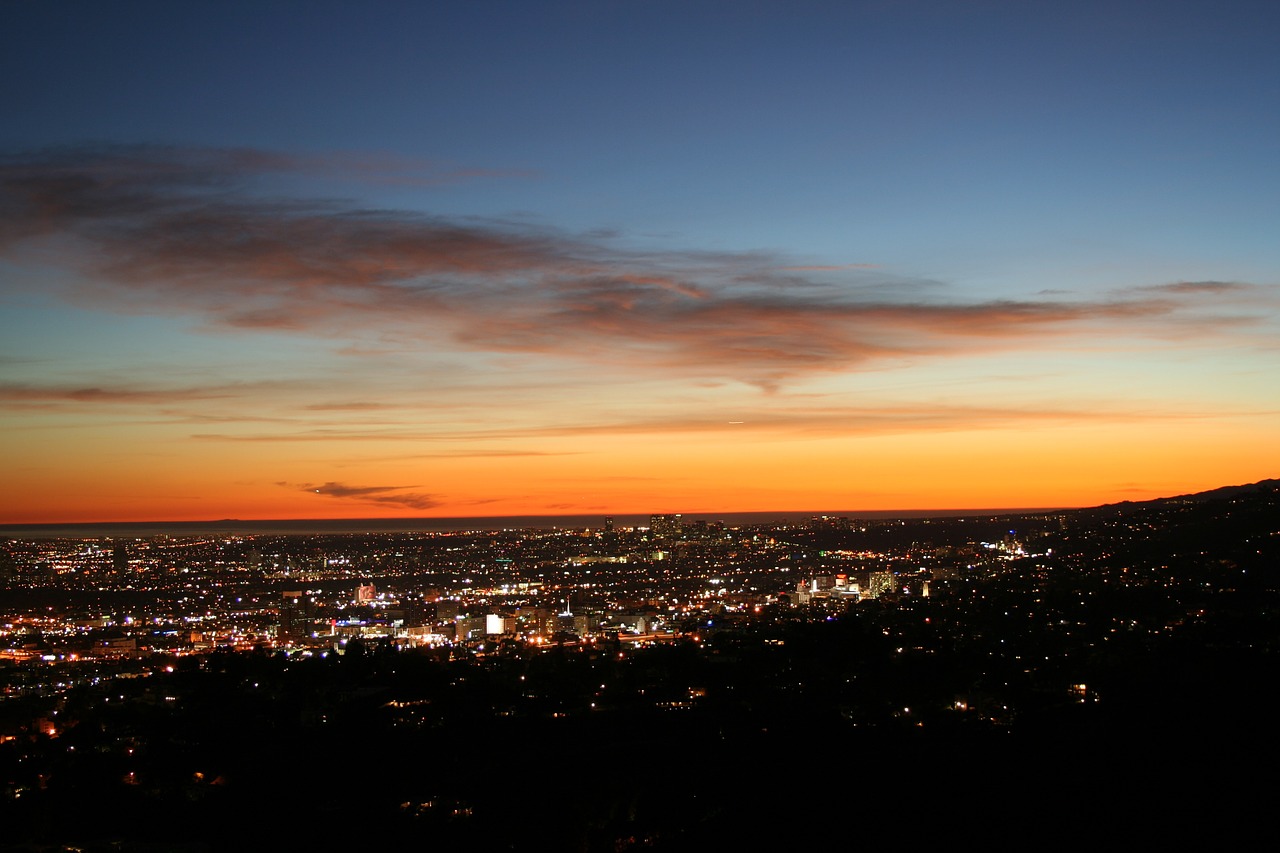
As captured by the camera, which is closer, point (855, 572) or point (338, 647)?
point (338, 647)

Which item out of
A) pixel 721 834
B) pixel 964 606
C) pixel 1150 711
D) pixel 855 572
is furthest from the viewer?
pixel 855 572

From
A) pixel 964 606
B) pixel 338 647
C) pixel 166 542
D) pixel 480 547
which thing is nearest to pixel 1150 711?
pixel 964 606

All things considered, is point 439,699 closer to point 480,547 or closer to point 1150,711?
point 1150,711

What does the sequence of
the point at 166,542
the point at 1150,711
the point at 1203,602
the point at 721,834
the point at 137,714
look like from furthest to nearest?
the point at 166,542
the point at 1203,602
the point at 137,714
the point at 1150,711
the point at 721,834

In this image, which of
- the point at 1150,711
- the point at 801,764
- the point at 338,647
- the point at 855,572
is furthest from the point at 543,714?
the point at 855,572

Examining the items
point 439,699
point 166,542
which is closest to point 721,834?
point 439,699

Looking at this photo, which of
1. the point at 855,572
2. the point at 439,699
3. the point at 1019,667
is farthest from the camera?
the point at 855,572

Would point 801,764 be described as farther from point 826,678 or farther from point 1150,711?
point 826,678

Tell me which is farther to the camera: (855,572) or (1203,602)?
Answer: (855,572)

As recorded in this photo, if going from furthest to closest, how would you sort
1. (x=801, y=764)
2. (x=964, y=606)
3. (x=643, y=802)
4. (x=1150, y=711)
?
(x=964, y=606) → (x=1150, y=711) → (x=801, y=764) → (x=643, y=802)
